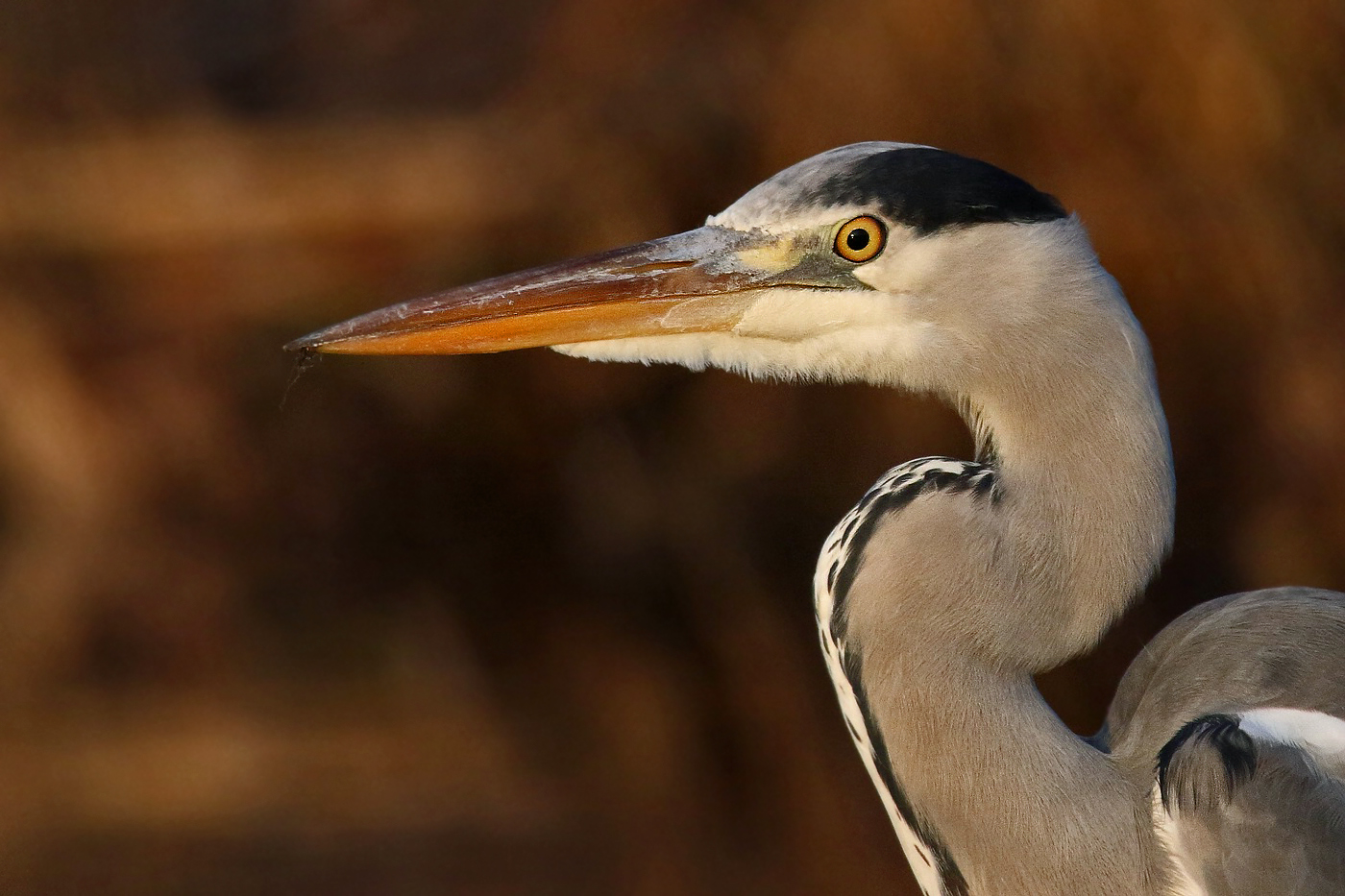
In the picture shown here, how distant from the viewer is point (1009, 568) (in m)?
1.15

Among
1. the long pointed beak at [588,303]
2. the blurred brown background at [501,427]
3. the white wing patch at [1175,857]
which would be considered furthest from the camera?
the blurred brown background at [501,427]

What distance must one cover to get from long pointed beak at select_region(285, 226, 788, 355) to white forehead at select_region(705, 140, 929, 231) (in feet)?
0.05

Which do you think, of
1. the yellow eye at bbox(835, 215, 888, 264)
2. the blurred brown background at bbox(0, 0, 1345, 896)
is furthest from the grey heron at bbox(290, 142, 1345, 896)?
the blurred brown background at bbox(0, 0, 1345, 896)

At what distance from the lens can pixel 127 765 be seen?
3.91 metres

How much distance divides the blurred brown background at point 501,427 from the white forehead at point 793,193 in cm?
228

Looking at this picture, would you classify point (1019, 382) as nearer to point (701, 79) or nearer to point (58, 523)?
point (701, 79)

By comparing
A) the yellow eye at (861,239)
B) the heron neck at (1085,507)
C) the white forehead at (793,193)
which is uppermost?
the white forehead at (793,193)

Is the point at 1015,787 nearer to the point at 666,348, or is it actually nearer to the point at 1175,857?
the point at 1175,857

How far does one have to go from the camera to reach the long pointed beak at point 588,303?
1.25m

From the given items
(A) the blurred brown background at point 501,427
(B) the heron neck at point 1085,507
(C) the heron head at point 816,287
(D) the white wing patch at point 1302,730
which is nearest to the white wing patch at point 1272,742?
(D) the white wing patch at point 1302,730

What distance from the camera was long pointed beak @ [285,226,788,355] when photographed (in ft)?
4.11

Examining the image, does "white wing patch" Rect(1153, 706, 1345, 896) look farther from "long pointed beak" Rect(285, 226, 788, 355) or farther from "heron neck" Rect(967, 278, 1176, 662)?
"long pointed beak" Rect(285, 226, 788, 355)

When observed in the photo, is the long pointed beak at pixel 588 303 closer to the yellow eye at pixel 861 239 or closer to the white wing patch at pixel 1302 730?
the yellow eye at pixel 861 239

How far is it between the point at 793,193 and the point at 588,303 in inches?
8.7
